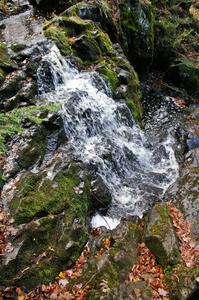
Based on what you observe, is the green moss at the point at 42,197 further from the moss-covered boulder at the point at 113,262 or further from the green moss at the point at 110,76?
the green moss at the point at 110,76

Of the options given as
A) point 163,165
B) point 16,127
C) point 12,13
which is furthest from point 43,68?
point 12,13

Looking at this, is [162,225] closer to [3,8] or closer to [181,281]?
[181,281]

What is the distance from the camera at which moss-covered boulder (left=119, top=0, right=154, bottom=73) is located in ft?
53.3

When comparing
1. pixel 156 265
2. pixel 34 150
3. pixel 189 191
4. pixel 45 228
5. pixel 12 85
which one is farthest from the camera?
pixel 12 85

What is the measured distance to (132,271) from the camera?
689cm

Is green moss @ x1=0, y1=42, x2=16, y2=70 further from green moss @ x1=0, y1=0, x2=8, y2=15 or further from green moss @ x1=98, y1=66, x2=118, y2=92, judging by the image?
green moss @ x1=0, y1=0, x2=8, y2=15

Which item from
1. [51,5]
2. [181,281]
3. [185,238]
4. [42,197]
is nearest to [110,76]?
[51,5]

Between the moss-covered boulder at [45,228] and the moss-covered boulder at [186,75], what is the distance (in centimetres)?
1093

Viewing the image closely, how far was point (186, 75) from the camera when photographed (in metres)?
17.5

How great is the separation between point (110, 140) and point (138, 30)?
24.6 feet

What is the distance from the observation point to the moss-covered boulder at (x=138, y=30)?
1623 cm

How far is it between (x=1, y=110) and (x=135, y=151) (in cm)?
456

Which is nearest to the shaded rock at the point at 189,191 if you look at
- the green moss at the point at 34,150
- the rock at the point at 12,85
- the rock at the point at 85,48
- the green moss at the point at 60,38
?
the green moss at the point at 34,150

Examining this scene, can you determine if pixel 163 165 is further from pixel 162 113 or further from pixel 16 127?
pixel 16 127
